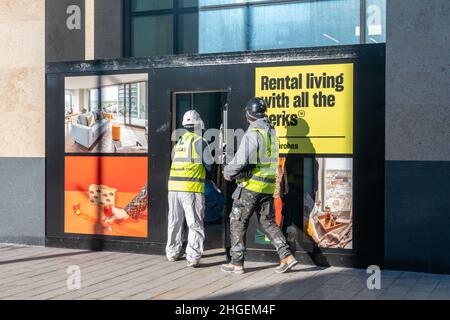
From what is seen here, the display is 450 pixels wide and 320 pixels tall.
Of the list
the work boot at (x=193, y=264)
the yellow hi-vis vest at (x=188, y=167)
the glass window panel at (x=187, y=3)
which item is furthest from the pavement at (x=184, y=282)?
the glass window panel at (x=187, y=3)

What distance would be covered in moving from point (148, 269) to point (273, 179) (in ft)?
6.27

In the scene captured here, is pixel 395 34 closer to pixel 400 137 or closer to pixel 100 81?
pixel 400 137

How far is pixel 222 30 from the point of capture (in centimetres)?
1002

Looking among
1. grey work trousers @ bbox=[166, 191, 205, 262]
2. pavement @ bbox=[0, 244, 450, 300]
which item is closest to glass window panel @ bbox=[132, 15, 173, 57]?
grey work trousers @ bbox=[166, 191, 205, 262]

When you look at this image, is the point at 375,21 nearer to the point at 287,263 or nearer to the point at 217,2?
the point at 217,2

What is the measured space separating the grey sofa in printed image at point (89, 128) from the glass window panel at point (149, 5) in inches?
81.4

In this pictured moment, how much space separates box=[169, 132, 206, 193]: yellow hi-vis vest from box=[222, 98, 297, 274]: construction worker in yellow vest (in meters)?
0.71

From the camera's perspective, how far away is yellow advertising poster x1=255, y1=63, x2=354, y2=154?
8180 millimetres

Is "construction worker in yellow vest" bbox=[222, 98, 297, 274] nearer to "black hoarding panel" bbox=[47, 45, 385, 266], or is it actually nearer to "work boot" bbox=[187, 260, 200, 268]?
"work boot" bbox=[187, 260, 200, 268]

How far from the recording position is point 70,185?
32.2ft

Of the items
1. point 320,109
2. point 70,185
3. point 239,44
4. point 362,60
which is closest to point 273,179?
point 320,109

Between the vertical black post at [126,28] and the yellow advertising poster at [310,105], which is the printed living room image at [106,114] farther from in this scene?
the yellow advertising poster at [310,105]

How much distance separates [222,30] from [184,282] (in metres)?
4.19

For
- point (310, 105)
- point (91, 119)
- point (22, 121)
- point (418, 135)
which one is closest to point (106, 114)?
point (91, 119)
